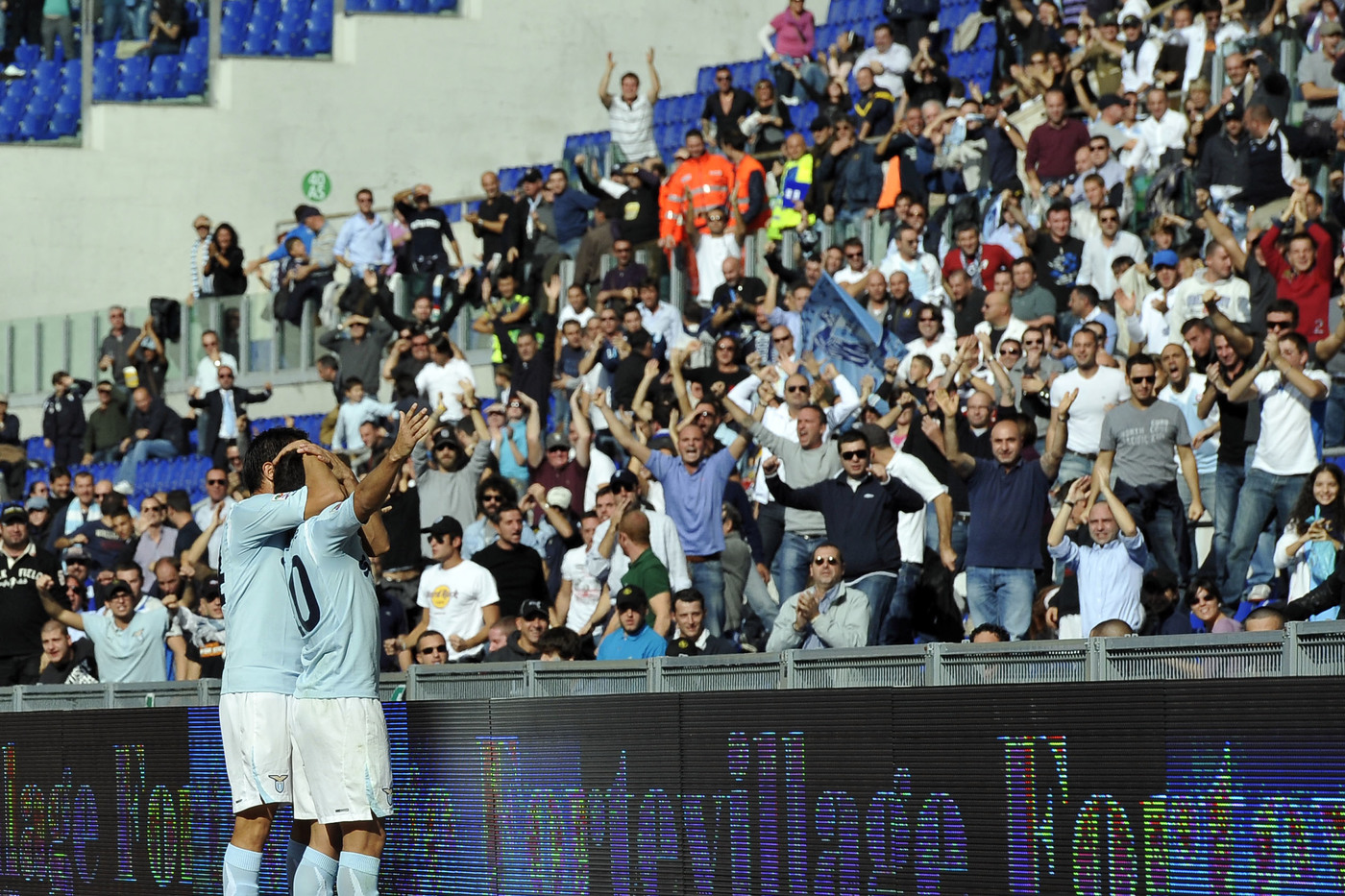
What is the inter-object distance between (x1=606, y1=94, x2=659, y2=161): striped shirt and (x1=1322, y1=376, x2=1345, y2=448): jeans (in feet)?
37.5

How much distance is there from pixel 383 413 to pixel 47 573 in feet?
14.5

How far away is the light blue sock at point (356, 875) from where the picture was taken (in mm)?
7707

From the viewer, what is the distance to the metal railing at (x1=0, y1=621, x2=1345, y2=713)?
674cm

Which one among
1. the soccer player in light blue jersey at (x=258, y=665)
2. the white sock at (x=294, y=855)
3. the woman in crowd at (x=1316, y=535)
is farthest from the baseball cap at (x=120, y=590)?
the woman in crowd at (x=1316, y=535)

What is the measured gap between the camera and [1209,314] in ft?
44.0

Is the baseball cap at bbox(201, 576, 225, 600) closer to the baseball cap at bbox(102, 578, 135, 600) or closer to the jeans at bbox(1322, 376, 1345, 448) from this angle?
the baseball cap at bbox(102, 578, 135, 600)

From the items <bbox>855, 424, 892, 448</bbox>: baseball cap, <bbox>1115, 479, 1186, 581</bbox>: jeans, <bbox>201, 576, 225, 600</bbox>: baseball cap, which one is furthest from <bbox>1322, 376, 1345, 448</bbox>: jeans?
<bbox>201, 576, 225, 600</bbox>: baseball cap

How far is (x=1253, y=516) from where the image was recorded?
12.3m

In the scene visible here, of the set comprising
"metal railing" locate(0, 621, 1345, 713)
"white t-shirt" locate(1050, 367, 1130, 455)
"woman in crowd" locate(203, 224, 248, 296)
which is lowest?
"metal railing" locate(0, 621, 1345, 713)

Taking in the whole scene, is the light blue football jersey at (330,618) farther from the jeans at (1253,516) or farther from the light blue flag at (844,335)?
the light blue flag at (844,335)

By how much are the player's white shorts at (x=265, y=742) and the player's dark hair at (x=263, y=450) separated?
2.67 ft

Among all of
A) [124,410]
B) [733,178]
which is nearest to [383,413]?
[733,178]

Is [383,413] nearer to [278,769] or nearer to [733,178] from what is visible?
[733,178]

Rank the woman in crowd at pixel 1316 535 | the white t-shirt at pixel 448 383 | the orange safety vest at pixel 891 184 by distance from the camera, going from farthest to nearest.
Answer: the orange safety vest at pixel 891 184 < the white t-shirt at pixel 448 383 < the woman in crowd at pixel 1316 535
